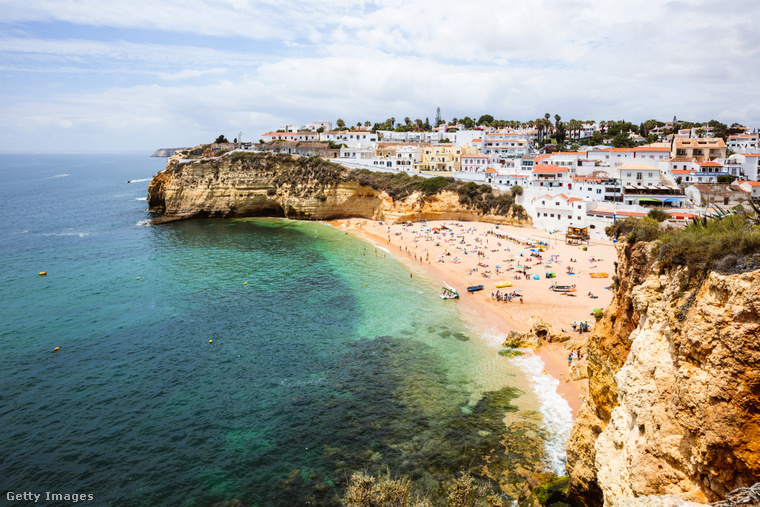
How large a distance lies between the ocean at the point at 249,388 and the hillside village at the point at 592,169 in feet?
82.1

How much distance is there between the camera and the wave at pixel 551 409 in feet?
58.5

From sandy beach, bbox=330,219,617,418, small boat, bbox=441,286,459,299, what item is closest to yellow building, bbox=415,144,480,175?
sandy beach, bbox=330,219,617,418

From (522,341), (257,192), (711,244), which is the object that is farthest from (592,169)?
(711,244)

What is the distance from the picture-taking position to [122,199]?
324ft

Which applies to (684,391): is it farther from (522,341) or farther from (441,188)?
(441,188)

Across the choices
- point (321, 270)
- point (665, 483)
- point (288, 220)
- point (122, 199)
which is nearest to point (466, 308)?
point (321, 270)

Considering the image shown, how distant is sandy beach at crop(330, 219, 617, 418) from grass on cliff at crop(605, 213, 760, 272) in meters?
12.4

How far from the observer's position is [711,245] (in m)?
9.15

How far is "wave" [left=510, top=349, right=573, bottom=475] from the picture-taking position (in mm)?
17828

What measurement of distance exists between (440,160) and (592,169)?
26756 millimetres

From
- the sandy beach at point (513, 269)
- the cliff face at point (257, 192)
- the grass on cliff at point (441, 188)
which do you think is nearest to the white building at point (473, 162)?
the grass on cliff at point (441, 188)

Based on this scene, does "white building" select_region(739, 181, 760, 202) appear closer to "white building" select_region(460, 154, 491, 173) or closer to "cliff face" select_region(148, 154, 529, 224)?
"white building" select_region(460, 154, 491, 173)

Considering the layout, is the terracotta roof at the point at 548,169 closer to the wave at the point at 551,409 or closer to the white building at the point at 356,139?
the wave at the point at 551,409

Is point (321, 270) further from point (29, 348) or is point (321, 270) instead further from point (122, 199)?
point (122, 199)
